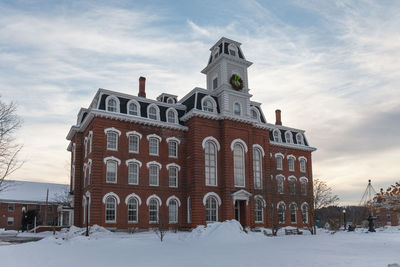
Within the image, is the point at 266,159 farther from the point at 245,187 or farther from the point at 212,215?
the point at 212,215

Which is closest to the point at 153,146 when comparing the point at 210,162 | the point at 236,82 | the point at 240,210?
the point at 210,162

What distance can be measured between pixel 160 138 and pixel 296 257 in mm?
23172

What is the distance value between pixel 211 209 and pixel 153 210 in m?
5.74

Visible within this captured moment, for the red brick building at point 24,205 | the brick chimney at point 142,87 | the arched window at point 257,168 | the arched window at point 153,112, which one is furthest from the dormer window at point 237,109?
the red brick building at point 24,205

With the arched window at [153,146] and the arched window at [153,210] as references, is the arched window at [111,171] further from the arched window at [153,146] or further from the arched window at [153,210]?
the arched window at [153,210]

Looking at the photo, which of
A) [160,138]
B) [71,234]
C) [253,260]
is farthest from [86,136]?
[253,260]

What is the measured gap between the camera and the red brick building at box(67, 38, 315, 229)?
109 ft

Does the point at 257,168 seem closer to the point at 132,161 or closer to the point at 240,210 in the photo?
the point at 240,210

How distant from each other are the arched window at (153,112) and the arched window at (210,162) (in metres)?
5.83

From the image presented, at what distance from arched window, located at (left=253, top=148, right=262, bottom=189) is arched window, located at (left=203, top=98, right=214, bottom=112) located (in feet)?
23.9

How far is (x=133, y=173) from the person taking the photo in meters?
34.5

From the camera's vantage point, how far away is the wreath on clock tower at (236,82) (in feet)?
129

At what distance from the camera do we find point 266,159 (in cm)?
4138

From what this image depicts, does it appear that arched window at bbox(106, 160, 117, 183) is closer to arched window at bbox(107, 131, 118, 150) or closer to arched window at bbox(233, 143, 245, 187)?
arched window at bbox(107, 131, 118, 150)
